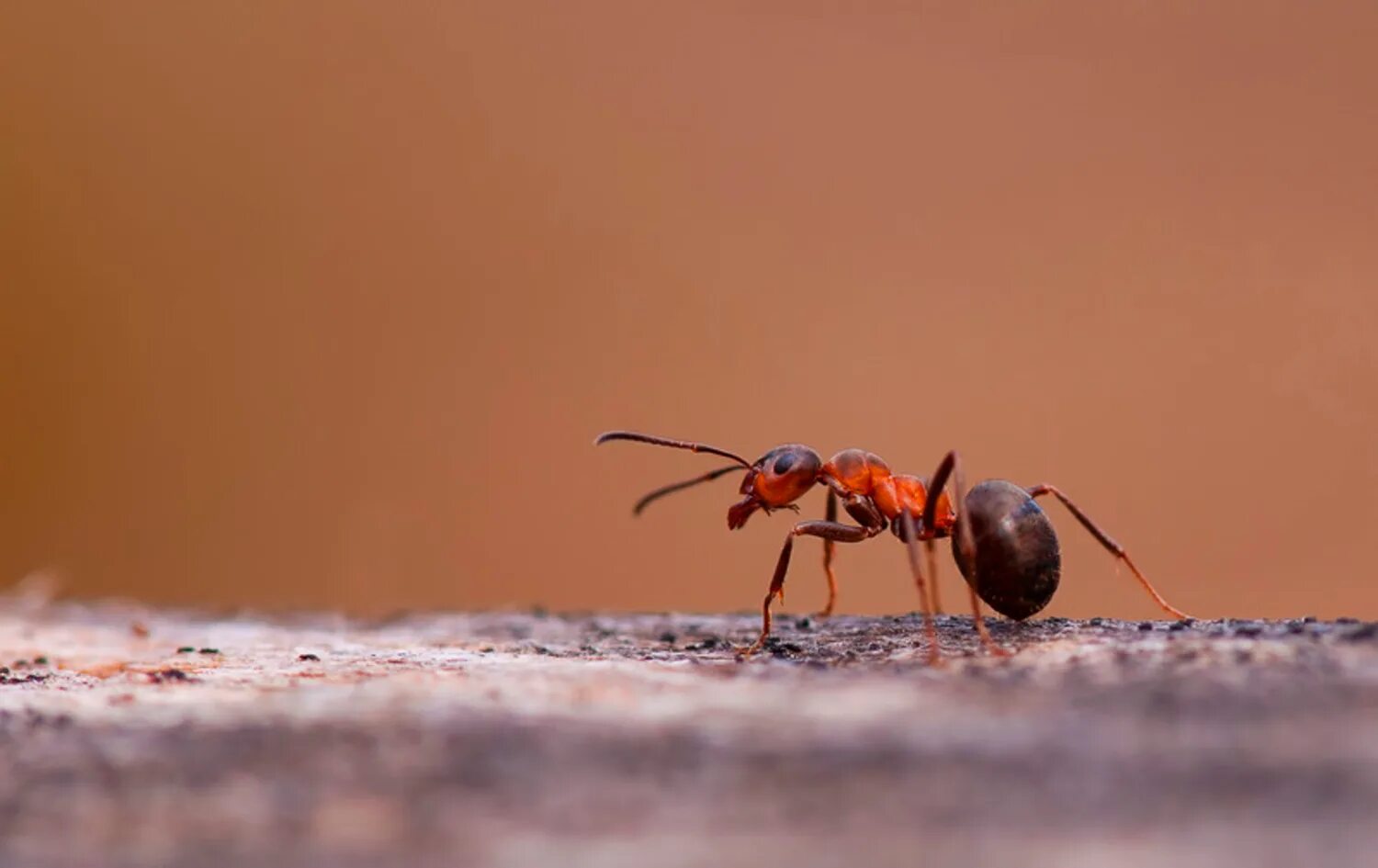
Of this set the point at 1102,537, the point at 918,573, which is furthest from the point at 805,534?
the point at 1102,537

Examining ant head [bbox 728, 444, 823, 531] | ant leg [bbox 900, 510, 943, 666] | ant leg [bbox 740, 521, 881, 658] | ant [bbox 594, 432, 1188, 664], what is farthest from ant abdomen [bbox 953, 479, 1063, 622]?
ant head [bbox 728, 444, 823, 531]

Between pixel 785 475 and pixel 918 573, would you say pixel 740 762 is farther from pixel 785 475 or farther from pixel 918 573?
pixel 785 475

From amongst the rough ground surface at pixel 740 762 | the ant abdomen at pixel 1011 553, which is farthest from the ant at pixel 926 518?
the rough ground surface at pixel 740 762

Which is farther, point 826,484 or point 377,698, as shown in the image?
point 826,484

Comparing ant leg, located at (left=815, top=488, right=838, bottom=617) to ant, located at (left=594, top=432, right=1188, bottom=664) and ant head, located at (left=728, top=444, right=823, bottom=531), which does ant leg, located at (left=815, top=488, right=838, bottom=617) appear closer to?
ant, located at (left=594, top=432, right=1188, bottom=664)

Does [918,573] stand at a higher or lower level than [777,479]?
lower

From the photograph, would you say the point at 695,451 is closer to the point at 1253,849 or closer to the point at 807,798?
the point at 807,798

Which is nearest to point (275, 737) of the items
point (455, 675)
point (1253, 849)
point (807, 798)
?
point (455, 675)
